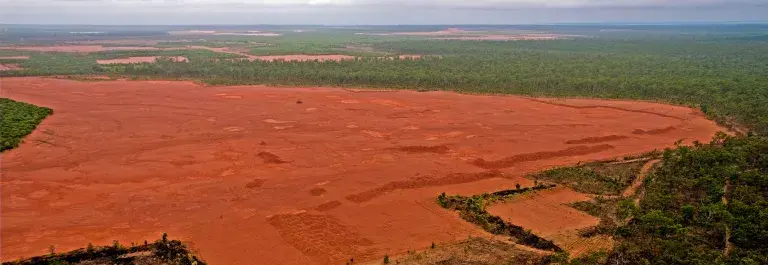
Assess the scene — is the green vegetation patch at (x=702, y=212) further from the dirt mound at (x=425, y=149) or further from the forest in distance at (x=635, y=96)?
the dirt mound at (x=425, y=149)

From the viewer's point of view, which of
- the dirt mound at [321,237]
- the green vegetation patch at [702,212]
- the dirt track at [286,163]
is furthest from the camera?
the dirt track at [286,163]

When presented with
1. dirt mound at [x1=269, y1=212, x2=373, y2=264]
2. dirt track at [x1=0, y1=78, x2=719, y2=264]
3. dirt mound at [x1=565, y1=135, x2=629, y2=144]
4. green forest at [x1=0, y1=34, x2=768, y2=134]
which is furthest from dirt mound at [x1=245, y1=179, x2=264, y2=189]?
green forest at [x1=0, y1=34, x2=768, y2=134]

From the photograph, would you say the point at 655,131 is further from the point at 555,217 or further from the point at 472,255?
the point at 472,255

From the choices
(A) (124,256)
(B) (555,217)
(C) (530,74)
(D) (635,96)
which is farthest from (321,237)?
(C) (530,74)

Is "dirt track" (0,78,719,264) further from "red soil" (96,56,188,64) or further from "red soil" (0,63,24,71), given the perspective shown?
"red soil" (96,56,188,64)

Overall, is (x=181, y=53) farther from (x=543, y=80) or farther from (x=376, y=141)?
(x=376, y=141)

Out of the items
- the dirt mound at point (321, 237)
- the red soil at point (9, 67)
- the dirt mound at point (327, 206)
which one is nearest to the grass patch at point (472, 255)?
the dirt mound at point (321, 237)
